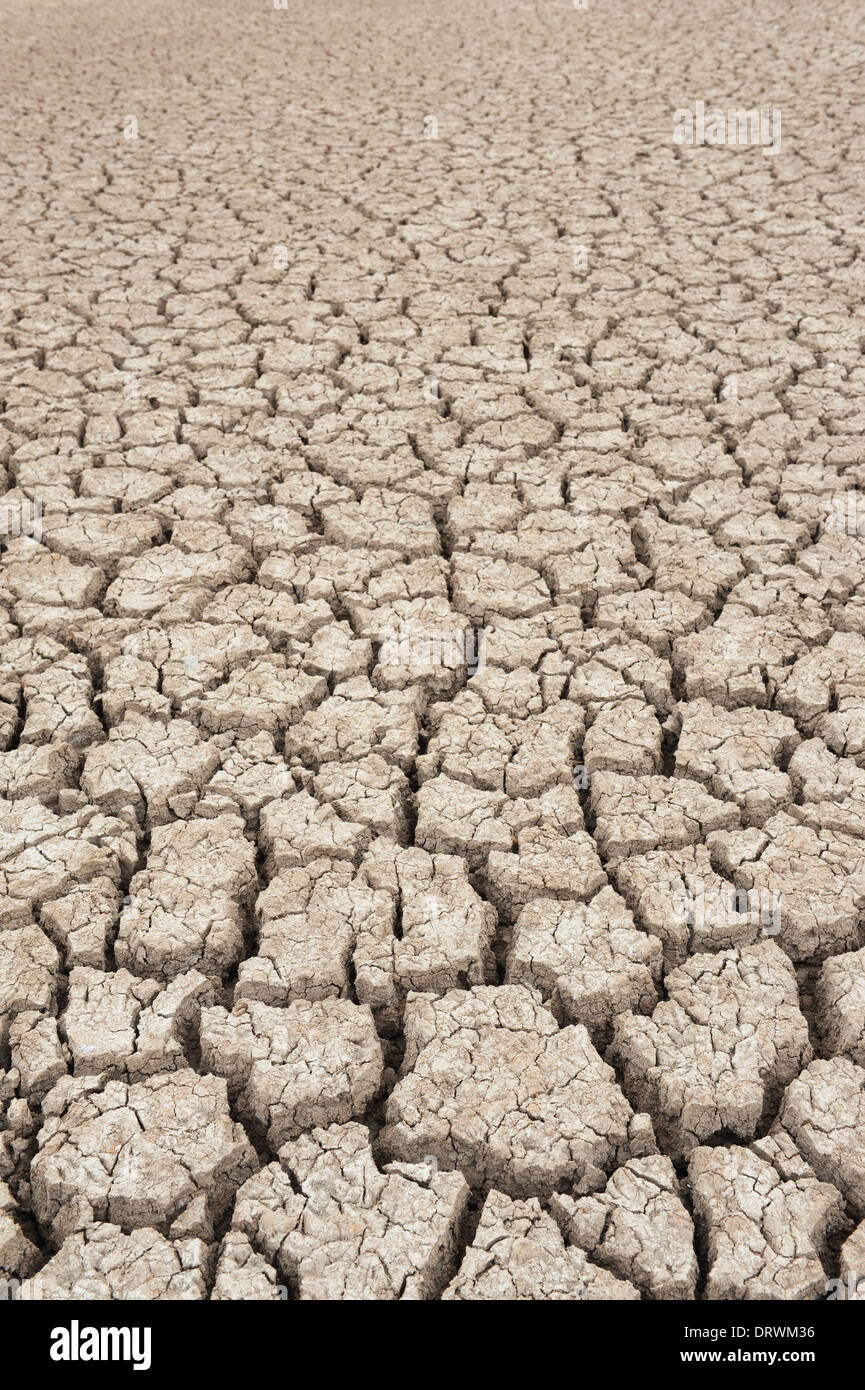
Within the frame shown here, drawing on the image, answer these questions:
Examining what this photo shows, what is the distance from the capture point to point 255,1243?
133cm

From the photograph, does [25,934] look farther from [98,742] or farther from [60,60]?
[60,60]

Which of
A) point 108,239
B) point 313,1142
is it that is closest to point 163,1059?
point 313,1142

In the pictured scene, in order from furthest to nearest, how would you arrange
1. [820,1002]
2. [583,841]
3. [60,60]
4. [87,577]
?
[60,60] < [87,577] < [583,841] < [820,1002]

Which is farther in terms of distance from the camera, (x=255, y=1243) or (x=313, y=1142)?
(x=313, y=1142)

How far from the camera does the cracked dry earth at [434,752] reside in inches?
54.4

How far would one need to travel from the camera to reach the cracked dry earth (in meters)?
1.38

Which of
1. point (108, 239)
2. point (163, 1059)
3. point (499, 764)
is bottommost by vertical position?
point (163, 1059)

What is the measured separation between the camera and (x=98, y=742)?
203 cm

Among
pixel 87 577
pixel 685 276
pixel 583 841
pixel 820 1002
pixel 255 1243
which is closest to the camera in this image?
pixel 255 1243

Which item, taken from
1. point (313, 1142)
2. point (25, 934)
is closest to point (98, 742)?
point (25, 934)

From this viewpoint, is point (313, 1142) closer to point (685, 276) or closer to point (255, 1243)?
point (255, 1243)

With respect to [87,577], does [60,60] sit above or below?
above

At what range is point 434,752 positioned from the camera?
200cm

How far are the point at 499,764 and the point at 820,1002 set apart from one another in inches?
27.2
